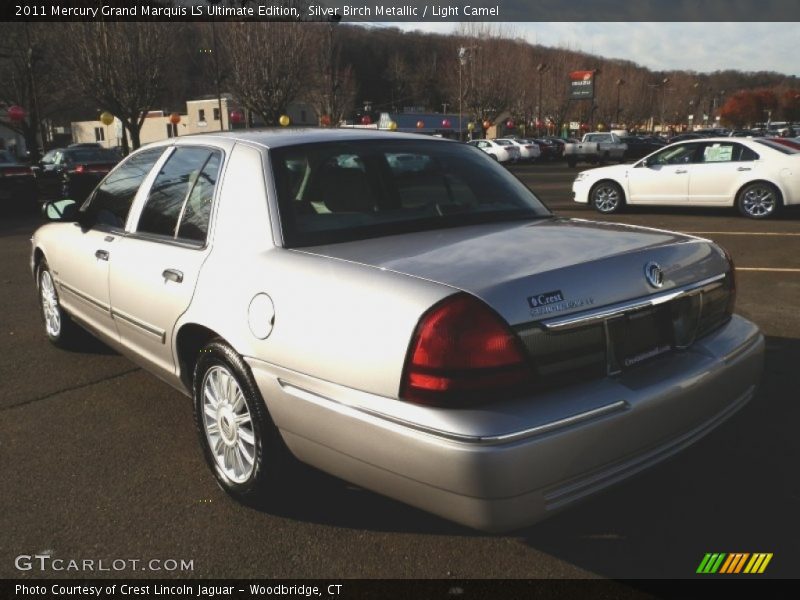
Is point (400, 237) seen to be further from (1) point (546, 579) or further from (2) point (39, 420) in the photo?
(2) point (39, 420)

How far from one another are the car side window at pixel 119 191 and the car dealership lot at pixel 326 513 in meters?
1.13

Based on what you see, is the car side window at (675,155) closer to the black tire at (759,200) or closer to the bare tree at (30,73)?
the black tire at (759,200)

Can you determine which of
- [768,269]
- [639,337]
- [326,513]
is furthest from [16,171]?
[639,337]

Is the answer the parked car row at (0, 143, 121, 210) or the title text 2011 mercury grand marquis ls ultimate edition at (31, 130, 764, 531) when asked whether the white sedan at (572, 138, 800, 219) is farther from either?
the title text 2011 mercury grand marquis ls ultimate edition at (31, 130, 764, 531)

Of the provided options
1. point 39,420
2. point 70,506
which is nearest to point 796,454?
point 70,506

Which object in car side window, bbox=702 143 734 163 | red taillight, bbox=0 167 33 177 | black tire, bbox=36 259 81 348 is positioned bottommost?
black tire, bbox=36 259 81 348

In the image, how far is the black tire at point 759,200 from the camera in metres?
12.4

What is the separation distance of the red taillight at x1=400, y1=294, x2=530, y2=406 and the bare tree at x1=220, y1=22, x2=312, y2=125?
3954 cm

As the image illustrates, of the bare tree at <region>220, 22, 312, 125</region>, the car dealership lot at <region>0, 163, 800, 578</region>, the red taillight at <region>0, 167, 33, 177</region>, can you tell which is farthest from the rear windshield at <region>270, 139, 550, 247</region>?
the bare tree at <region>220, 22, 312, 125</region>

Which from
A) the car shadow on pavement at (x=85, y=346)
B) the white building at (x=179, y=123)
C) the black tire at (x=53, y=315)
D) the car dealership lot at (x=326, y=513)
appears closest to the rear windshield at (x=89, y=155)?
the black tire at (x=53, y=315)

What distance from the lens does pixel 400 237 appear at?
2.94 meters

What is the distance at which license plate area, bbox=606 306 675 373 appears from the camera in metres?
2.43

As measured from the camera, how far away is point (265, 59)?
Result: 39.0 meters

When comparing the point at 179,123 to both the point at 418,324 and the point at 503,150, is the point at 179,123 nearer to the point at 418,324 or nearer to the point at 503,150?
the point at 503,150
